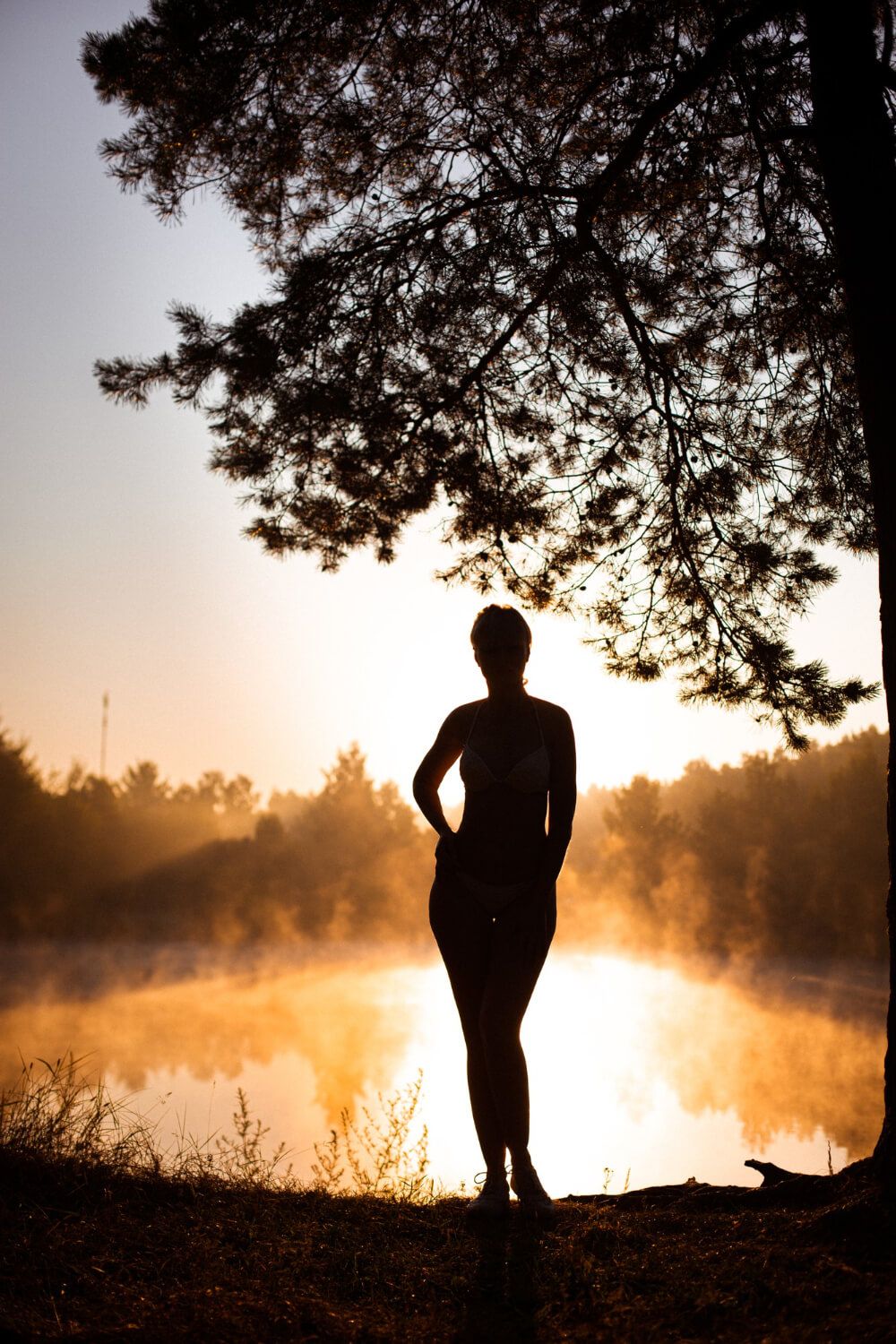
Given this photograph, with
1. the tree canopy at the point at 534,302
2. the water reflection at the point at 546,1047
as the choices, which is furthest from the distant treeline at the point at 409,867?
the tree canopy at the point at 534,302

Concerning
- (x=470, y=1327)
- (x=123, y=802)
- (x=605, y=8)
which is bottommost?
(x=470, y=1327)

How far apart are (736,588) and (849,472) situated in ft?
3.01

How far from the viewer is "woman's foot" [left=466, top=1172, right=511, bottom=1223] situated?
124 inches

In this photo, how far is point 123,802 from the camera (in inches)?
1999

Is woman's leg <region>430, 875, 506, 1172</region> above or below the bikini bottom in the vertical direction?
below

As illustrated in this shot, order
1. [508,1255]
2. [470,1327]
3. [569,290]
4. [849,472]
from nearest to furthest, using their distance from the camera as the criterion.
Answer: [470,1327]
[508,1255]
[569,290]
[849,472]

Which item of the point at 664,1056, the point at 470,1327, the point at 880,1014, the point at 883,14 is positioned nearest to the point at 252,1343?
the point at 470,1327

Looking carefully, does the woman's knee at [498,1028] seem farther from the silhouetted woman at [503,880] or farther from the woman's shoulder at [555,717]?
the woman's shoulder at [555,717]

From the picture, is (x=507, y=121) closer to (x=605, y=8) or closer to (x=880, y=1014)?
(x=605, y=8)

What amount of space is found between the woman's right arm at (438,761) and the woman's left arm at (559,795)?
38 cm

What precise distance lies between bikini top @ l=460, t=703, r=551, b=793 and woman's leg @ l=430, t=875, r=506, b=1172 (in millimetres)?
375

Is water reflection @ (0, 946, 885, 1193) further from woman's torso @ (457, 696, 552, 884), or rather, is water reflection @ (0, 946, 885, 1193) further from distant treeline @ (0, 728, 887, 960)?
woman's torso @ (457, 696, 552, 884)

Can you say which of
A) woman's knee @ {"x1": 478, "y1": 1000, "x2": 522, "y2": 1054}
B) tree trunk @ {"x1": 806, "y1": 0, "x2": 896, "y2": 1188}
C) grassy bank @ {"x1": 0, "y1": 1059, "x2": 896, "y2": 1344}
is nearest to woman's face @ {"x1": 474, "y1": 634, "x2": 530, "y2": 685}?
woman's knee @ {"x1": 478, "y1": 1000, "x2": 522, "y2": 1054}

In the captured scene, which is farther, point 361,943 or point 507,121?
point 361,943
